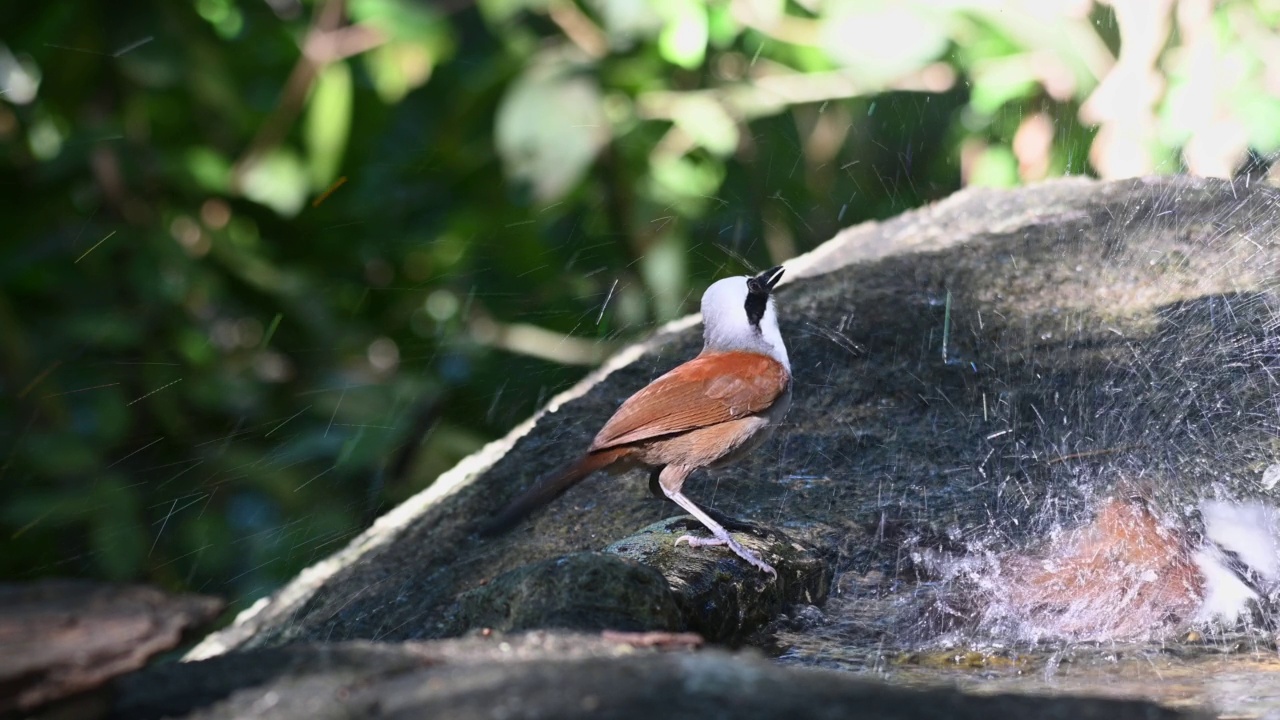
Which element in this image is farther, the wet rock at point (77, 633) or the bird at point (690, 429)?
the bird at point (690, 429)

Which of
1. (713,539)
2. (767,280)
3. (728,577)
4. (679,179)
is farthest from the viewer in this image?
(679,179)

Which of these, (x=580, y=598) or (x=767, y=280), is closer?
(x=580, y=598)

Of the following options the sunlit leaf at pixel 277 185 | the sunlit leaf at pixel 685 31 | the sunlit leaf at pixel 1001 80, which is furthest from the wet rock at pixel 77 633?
the sunlit leaf at pixel 1001 80

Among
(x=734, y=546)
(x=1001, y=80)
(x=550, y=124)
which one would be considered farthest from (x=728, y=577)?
(x=1001, y=80)

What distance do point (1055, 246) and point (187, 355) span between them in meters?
3.53

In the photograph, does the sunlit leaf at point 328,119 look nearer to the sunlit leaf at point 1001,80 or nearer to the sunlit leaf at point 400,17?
Answer: the sunlit leaf at point 400,17

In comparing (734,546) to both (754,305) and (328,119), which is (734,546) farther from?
(328,119)

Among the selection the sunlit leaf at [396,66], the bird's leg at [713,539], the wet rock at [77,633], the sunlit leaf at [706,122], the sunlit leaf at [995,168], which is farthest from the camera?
the sunlit leaf at [995,168]

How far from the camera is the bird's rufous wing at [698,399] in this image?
3270mm

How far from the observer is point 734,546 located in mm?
3066

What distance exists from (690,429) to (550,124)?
6.85 feet

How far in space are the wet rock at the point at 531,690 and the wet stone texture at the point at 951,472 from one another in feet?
1.51

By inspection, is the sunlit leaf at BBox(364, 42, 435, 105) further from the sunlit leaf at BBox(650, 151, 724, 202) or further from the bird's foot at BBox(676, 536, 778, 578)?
the bird's foot at BBox(676, 536, 778, 578)

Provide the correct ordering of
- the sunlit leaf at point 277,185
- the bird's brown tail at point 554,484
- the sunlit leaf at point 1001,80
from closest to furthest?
1. the bird's brown tail at point 554,484
2. the sunlit leaf at point 277,185
3. the sunlit leaf at point 1001,80
